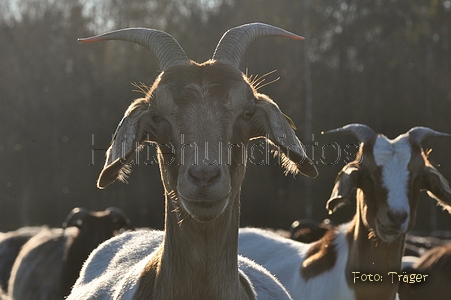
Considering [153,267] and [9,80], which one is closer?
[153,267]

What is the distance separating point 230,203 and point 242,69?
66.9ft

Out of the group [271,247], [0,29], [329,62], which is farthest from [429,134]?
[0,29]

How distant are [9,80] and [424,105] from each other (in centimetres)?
1718

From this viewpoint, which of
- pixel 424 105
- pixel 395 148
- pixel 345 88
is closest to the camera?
pixel 395 148

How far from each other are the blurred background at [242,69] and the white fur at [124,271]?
15446 mm

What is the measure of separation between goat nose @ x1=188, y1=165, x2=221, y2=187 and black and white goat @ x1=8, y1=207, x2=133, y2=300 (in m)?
5.82

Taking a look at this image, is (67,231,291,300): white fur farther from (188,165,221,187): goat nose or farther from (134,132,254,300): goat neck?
(188,165,221,187): goat nose

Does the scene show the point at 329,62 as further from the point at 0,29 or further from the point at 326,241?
the point at 326,241

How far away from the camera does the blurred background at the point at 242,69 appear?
2375 centimetres

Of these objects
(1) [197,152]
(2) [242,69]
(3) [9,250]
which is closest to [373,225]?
(1) [197,152]

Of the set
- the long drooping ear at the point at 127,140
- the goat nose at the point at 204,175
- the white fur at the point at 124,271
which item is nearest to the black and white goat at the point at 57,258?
the white fur at the point at 124,271

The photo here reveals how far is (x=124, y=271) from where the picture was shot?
4977mm

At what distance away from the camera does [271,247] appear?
819cm

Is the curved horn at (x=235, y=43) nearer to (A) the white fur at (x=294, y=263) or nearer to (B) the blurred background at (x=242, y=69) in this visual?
(A) the white fur at (x=294, y=263)
